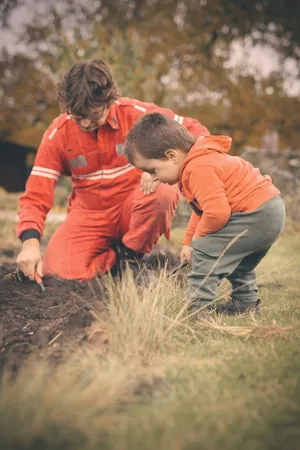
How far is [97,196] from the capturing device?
11.9 ft

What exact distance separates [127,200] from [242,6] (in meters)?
8.28

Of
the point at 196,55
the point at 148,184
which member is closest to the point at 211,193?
the point at 148,184

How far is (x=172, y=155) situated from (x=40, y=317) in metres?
1.08

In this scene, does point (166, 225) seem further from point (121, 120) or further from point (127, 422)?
point (127, 422)

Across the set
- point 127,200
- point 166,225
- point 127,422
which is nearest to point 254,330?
point 127,422

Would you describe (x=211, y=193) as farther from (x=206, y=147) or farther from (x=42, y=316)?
(x=42, y=316)

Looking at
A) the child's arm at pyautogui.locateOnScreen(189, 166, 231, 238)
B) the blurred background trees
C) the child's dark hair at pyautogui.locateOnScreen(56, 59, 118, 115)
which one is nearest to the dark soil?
the child's arm at pyautogui.locateOnScreen(189, 166, 231, 238)

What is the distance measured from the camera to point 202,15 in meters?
10.2

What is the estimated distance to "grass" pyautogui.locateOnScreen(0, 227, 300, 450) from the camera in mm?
1193

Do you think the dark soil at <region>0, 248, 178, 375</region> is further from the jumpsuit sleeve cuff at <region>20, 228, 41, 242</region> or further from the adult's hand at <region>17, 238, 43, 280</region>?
the jumpsuit sleeve cuff at <region>20, 228, 41, 242</region>

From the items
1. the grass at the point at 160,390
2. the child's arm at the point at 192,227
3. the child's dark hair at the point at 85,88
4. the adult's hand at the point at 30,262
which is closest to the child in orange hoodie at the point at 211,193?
the child's arm at the point at 192,227

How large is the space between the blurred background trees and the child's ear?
7.81 m

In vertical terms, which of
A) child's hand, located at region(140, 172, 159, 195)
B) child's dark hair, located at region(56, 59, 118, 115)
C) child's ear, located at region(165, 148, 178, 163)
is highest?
child's dark hair, located at region(56, 59, 118, 115)

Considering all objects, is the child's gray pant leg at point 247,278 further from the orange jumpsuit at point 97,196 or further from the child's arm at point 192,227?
the orange jumpsuit at point 97,196
